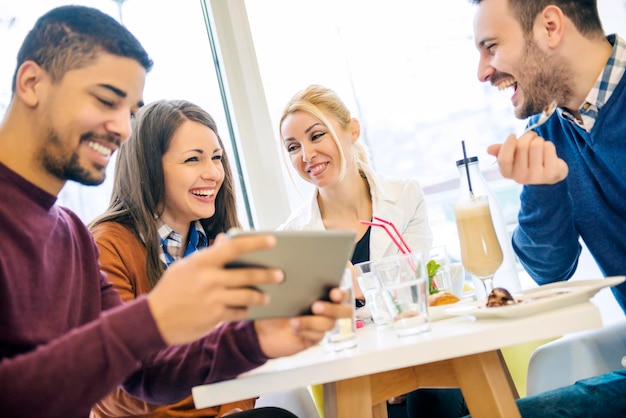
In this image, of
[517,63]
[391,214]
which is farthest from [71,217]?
[391,214]

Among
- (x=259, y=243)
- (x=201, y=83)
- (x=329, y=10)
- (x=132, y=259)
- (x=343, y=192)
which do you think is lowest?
(x=259, y=243)

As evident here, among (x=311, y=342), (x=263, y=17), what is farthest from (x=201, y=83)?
(x=311, y=342)

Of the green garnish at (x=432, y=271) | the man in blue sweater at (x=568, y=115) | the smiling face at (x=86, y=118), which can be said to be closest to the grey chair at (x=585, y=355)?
the man in blue sweater at (x=568, y=115)

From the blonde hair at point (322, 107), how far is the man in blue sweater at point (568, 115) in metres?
0.81

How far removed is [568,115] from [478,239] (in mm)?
554

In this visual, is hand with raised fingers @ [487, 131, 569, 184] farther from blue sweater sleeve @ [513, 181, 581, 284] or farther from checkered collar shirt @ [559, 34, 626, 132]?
checkered collar shirt @ [559, 34, 626, 132]

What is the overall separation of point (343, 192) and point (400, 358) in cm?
169

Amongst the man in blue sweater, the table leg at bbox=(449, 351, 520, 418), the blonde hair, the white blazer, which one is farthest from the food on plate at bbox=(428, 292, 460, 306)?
the blonde hair

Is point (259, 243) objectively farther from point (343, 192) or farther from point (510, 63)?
point (343, 192)

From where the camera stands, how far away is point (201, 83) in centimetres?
310

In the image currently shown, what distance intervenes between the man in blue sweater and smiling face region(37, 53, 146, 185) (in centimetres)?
86

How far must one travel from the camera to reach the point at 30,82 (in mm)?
1200

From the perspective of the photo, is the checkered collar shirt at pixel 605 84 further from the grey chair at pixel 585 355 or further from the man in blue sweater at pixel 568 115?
the grey chair at pixel 585 355

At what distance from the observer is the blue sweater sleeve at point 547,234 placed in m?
1.62
